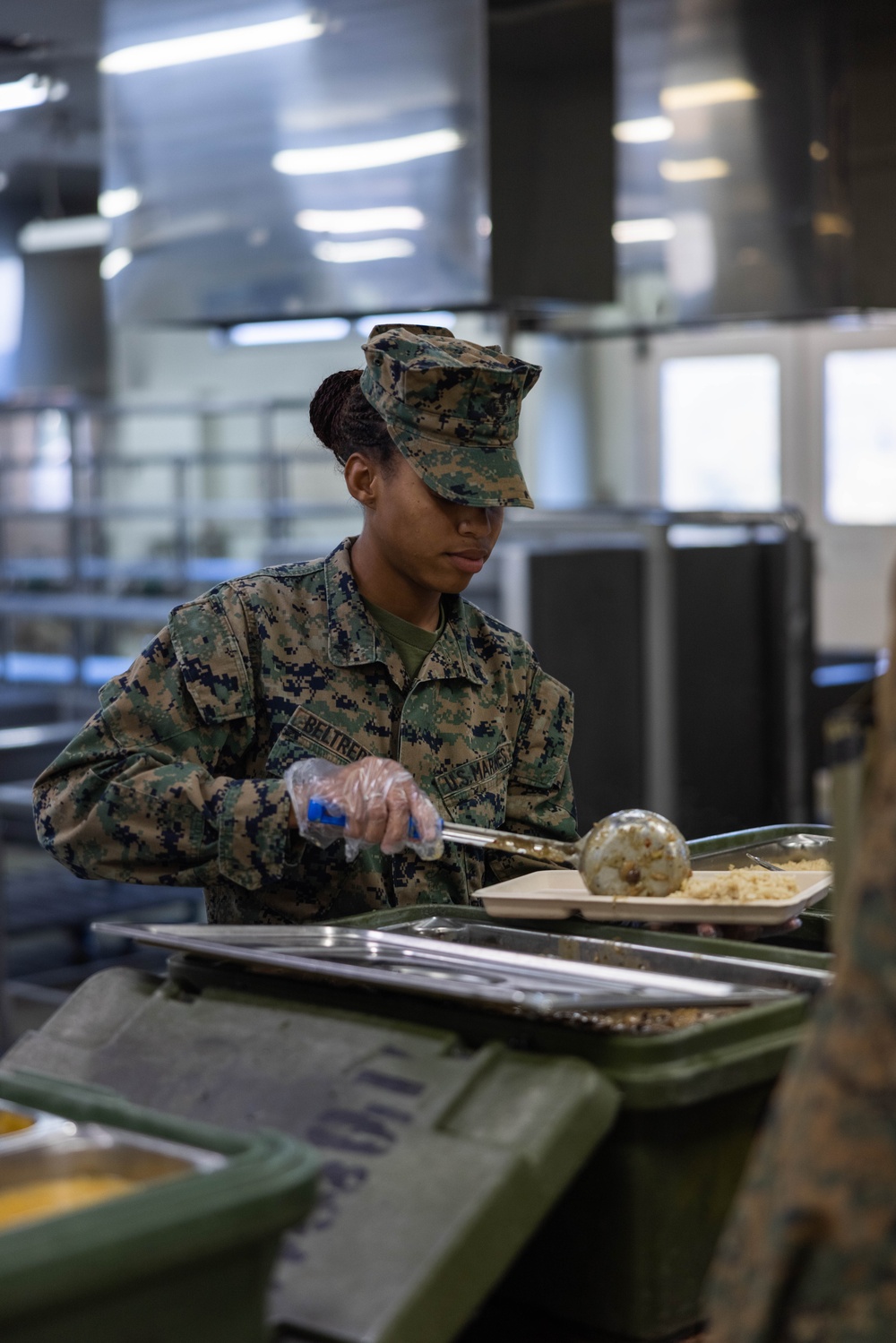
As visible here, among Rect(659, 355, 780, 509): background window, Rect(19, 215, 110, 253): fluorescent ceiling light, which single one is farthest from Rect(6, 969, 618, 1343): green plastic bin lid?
Rect(659, 355, 780, 509): background window

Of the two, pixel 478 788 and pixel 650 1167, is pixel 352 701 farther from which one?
pixel 650 1167

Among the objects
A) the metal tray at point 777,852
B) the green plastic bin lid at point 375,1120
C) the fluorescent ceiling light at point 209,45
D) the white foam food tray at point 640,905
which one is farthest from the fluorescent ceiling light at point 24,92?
the green plastic bin lid at point 375,1120

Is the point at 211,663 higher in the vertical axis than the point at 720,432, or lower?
lower

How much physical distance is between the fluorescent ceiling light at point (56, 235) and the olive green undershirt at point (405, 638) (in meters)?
5.34

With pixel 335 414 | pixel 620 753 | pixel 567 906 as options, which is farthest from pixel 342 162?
pixel 567 906

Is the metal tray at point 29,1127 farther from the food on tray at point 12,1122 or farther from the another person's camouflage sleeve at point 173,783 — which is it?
the another person's camouflage sleeve at point 173,783

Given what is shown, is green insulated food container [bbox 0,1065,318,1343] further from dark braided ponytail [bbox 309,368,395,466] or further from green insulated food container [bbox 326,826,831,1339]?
dark braided ponytail [bbox 309,368,395,466]

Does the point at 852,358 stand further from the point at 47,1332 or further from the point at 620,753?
the point at 47,1332

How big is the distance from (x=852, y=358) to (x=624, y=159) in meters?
2.51

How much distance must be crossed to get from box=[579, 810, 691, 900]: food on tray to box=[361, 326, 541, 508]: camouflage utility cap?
1.39ft

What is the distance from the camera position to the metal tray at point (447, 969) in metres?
1.19

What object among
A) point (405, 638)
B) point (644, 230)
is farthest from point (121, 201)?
point (405, 638)

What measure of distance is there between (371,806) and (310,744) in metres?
0.29

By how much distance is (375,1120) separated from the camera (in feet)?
3.65
